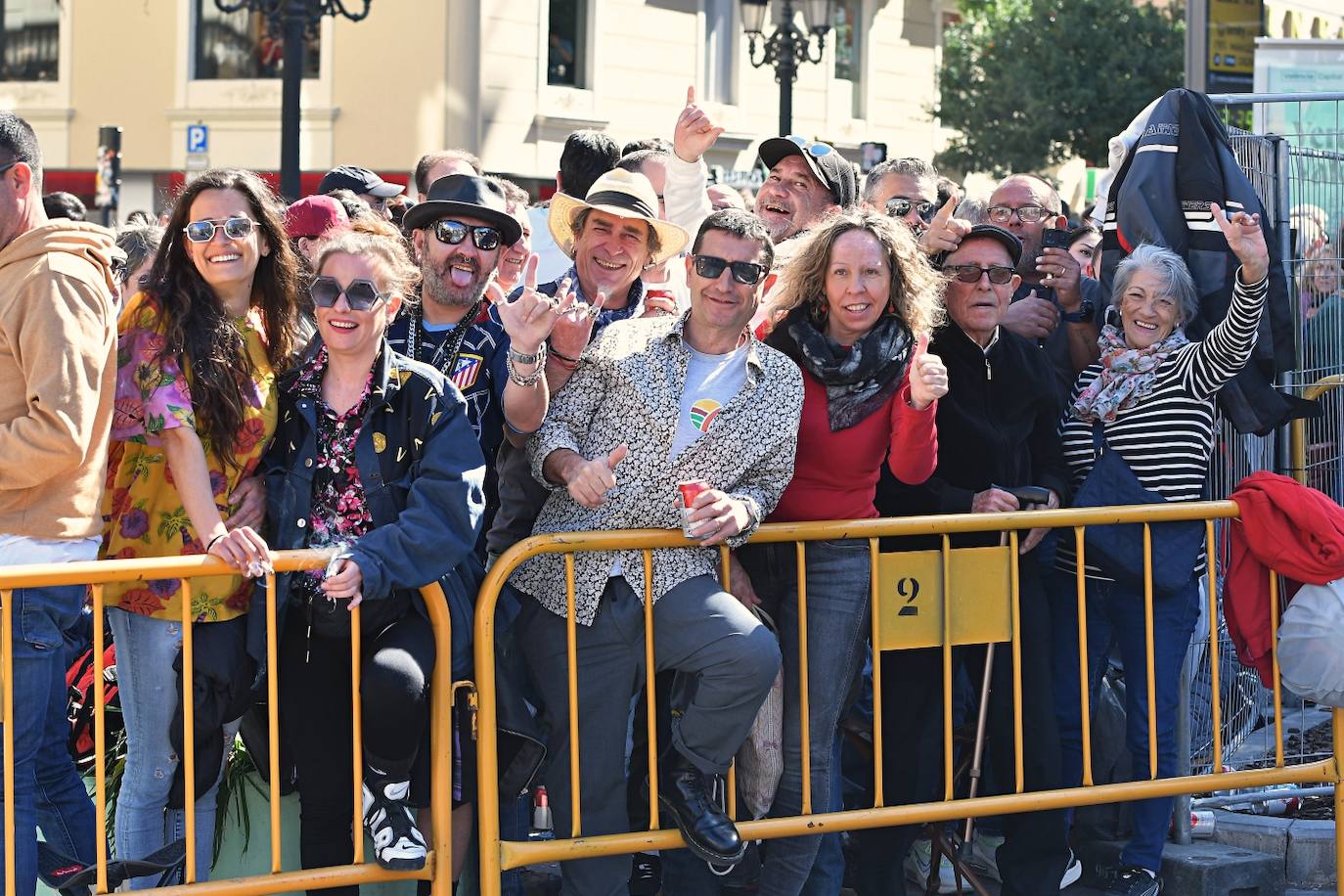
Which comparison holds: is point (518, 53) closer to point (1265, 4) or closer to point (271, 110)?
point (271, 110)

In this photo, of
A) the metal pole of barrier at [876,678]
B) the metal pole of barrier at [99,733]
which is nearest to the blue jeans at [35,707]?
the metal pole of barrier at [99,733]

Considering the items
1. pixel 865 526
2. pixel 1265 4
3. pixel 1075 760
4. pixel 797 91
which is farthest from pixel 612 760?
pixel 797 91

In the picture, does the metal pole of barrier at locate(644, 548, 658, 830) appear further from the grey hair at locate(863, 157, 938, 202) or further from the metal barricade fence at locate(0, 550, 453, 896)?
the grey hair at locate(863, 157, 938, 202)

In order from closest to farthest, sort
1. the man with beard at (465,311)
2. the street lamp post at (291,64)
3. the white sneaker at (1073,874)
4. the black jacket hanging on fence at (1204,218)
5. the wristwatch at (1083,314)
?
the man with beard at (465,311) < the white sneaker at (1073,874) < the black jacket hanging on fence at (1204,218) < the wristwatch at (1083,314) < the street lamp post at (291,64)

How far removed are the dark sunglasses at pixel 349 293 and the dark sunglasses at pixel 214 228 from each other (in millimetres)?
297

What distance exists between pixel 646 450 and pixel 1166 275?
2.22 m

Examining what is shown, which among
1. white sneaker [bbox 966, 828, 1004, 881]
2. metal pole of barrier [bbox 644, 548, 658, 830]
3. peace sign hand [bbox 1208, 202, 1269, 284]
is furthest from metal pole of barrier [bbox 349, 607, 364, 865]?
peace sign hand [bbox 1208, 202, 1269, 284]

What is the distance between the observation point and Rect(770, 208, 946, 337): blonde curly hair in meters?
5.08

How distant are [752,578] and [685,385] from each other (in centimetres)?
72

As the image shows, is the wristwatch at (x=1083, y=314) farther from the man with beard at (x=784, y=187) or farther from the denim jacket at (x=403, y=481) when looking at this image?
the denim jacket at (x=403, y=481)

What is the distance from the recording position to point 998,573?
5.15m

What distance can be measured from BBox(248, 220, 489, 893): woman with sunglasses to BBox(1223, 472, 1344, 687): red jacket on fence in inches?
98.2

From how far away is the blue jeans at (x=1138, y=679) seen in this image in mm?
5453

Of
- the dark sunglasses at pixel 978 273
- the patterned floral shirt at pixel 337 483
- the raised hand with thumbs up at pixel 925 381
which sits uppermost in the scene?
the dark sunglasses at pixel 978 273
